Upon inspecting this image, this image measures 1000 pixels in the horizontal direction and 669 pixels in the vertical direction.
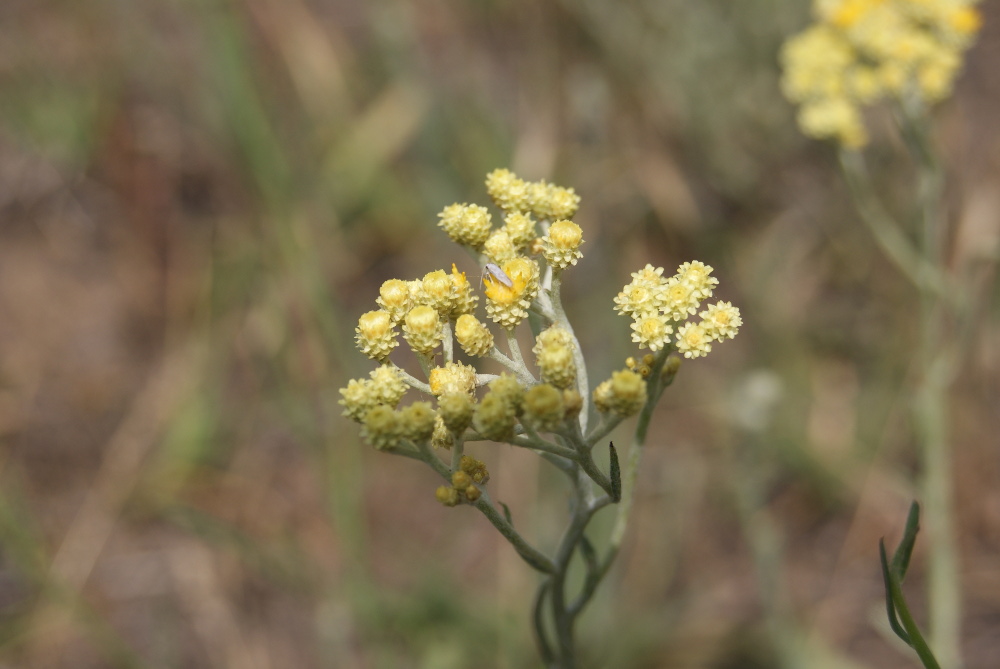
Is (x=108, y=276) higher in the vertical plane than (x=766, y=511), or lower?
higher

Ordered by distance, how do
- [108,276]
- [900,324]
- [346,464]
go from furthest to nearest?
[108,276], [900,324], [346,464]

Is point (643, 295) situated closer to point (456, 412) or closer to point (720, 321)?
point (720, 321)

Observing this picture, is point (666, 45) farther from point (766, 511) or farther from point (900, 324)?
point (766, 511)

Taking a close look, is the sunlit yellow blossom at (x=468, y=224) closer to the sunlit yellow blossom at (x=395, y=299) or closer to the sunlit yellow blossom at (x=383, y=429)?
the sunlit yellow blossom at (x=395, y=299)

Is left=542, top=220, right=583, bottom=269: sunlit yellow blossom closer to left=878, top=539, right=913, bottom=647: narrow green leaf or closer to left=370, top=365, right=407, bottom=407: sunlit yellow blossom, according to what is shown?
left=370, top=365, right=407, bottom=407: sunlit yellow blossom

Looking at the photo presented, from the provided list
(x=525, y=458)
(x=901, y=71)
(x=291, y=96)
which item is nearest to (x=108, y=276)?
(x=291, y=96)

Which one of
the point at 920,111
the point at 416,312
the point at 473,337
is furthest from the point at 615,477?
the point at 920,111
